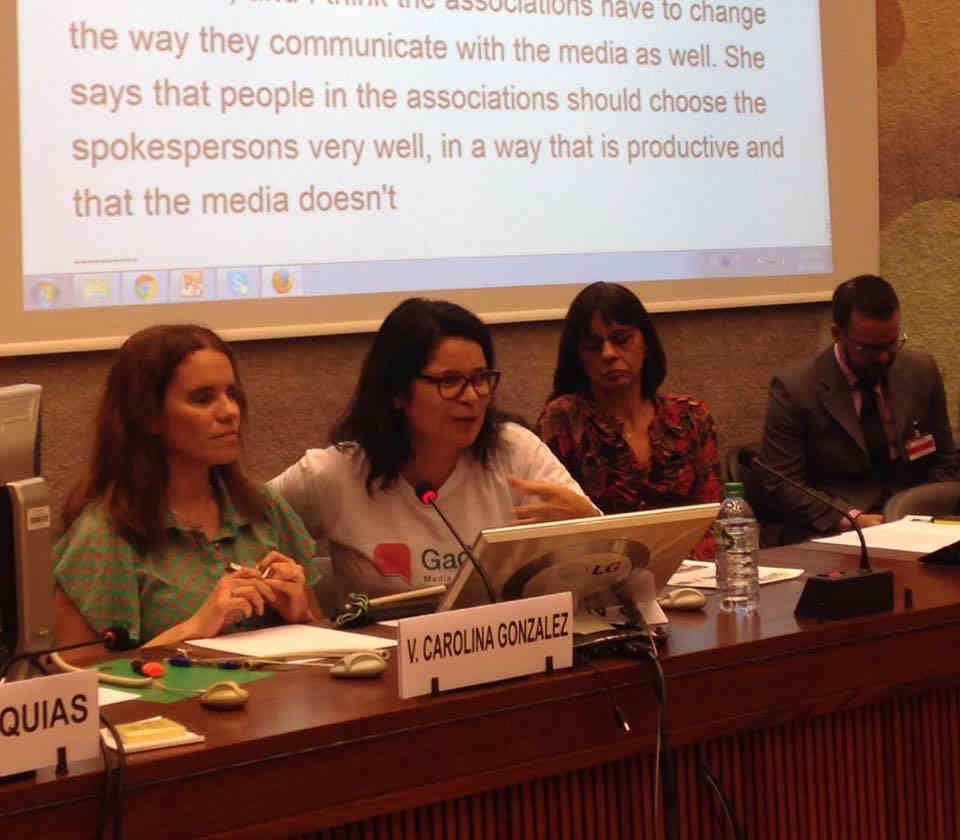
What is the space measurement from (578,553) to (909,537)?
1171mm

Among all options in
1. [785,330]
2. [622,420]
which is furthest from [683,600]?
[785,330]

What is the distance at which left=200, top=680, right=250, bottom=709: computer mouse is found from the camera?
1.75 metres

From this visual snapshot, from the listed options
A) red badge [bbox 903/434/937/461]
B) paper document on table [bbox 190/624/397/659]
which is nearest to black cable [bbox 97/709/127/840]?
paper document on table [bbox 190/624/397/659]

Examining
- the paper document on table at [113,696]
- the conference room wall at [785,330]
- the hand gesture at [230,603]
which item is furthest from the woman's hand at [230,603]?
the conference room wall at [785,330]

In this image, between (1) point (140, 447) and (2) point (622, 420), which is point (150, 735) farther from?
(2) point (622, 420)

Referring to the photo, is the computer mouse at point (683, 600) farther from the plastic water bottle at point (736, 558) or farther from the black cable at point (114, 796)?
the black cable at point (114, 796)

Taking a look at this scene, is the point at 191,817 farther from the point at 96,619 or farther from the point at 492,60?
the point at 492,60

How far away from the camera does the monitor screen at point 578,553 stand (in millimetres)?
1942

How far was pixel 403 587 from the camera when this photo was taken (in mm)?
2773

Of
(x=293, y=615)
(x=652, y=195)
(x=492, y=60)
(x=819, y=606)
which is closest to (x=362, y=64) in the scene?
(x=492, y=60)

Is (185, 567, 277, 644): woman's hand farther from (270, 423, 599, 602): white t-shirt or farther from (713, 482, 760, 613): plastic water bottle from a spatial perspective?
(713, 482, 760, 613): plastic water bottle

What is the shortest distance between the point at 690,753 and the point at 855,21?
3599mm

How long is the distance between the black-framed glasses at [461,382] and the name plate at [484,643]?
2.97 feet

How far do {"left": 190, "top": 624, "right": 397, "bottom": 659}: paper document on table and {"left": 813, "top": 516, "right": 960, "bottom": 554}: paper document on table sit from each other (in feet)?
3.66
